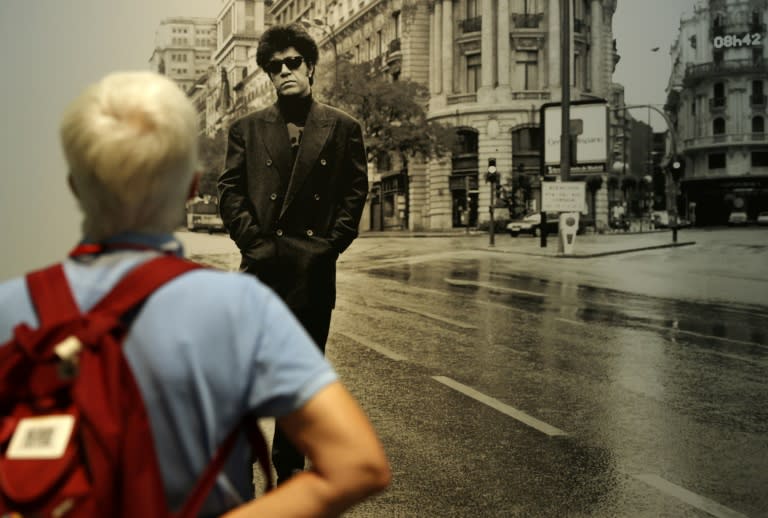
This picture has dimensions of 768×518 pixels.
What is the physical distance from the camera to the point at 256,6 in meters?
6.03

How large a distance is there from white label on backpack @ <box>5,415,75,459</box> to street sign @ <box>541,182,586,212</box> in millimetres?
17446

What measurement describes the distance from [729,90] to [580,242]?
382 inches

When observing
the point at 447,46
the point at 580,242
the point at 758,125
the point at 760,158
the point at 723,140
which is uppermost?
the point at 447,46

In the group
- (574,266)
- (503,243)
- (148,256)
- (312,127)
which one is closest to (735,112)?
(503,243)

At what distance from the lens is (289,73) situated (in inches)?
154

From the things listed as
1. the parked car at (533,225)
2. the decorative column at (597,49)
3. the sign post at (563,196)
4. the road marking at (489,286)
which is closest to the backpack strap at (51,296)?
the decorative column at (597,49)

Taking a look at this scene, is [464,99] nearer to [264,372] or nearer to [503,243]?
[503,243]

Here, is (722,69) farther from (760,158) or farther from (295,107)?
(295,107)

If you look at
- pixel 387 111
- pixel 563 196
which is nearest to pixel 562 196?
pixel 563 196

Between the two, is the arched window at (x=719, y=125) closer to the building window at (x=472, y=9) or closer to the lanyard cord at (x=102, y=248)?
the building window at (x=472, y=9)

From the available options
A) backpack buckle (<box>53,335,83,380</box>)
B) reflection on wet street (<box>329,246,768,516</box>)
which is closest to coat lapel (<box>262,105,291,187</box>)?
reflection on wet street (<box>329,246,768,516</box>)

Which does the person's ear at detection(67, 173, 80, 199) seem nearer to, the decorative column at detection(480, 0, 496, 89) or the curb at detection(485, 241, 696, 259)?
the decorative column at detection(480, 0, 496, 89)

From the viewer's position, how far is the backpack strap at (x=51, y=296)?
1.22m

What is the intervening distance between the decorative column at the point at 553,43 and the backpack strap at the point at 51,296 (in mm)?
9009
